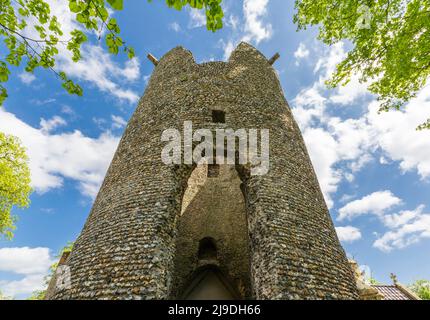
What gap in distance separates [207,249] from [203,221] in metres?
1.28

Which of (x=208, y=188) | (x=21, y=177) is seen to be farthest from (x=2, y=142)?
(x=208, y=188)

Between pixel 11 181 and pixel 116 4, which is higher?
pixel 11 181

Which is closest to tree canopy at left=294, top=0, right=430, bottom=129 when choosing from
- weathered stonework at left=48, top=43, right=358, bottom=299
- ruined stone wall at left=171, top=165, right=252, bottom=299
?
weathered stonework at left=48, top=43, right=358, bottom=299

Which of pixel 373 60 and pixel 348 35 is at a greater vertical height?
pixel 348 35

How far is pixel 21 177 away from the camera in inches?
685

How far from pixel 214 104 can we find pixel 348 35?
5.90 meters

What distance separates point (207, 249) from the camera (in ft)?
37.1

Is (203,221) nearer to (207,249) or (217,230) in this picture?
(217,230)

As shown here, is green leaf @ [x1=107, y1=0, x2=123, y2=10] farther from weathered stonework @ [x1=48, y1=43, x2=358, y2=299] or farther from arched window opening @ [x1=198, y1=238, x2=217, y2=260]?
arched window opening @ [x1=198, y1=238, x2=217, y2=260]

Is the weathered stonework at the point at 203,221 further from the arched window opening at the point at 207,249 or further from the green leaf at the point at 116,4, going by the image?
the green leaf at the point at 116,4

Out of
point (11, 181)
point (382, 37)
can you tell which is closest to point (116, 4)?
point (382, 37)

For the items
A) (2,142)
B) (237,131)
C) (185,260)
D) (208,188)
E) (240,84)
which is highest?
(2,142)

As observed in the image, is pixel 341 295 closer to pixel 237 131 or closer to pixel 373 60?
pixel 237 131

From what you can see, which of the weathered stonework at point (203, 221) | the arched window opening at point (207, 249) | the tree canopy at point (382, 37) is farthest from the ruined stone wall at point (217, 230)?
the tree canopy at point (382, 37)
